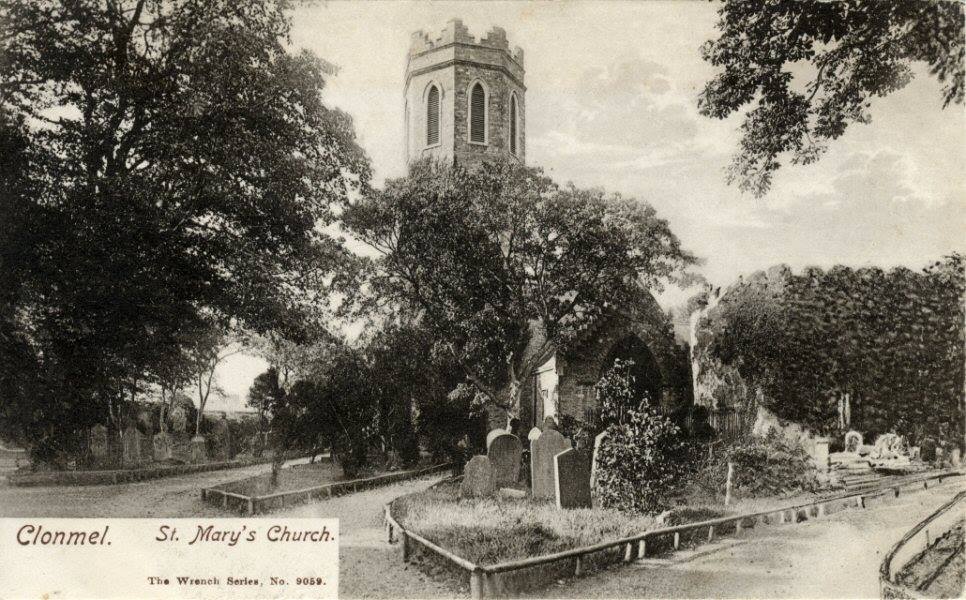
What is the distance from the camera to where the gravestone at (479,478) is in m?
7.64

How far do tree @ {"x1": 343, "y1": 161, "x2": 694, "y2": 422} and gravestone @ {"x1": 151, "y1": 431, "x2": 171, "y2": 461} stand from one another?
328 centimetres

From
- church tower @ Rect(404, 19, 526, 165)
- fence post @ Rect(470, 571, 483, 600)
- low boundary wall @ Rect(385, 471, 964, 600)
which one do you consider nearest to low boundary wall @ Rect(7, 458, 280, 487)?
low boundary wall @ Rect(385, 471, 964, 600)

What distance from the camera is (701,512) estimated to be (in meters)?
6.45

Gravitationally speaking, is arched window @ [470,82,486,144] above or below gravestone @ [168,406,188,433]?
above

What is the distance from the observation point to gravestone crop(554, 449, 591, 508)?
671 centimetres

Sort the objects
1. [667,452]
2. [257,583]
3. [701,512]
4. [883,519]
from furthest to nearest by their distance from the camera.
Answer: [667,452]
[701,512]
[883,519]
[257,583]

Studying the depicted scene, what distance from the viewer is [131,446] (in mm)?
6273

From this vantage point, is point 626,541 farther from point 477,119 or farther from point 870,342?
point 477,119

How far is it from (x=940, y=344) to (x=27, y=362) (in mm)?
8339

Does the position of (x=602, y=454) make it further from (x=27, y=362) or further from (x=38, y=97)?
(x=38, y=97)

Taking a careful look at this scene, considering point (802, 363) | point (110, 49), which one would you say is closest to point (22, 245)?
point (110, 49)
